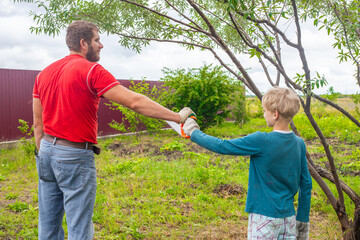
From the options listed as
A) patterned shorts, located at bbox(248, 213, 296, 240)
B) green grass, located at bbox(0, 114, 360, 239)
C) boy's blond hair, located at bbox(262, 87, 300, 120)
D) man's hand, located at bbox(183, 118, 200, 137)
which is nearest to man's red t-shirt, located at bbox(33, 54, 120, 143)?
man's hand, located at bbox(183, 118, 200, 137)

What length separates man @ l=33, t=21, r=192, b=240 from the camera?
229 cm

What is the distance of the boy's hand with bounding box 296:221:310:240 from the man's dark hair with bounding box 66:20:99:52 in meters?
2.09

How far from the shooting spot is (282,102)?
208 cm

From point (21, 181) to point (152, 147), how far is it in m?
4.01

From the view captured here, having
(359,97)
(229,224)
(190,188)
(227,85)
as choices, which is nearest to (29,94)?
(227,85)

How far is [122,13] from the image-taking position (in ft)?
13.9

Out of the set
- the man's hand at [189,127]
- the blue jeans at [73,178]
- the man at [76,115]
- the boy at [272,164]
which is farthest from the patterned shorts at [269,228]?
the blue jeans at [73,178]

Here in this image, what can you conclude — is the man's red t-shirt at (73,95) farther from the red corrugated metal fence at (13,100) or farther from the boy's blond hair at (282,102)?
the red corrugated metal fence at (13,100)

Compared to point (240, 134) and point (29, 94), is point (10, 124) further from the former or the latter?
point (240, 134)

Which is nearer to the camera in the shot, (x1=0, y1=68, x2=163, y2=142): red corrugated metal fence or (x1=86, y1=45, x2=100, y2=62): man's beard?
(x1=86, y1=45, x2=100, y2=62): man's beard

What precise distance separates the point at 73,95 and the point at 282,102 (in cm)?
143

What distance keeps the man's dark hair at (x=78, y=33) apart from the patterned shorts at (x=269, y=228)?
176 cm

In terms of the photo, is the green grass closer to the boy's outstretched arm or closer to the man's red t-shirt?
the boy's outstretched arm

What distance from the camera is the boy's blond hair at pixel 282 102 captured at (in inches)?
81.9
